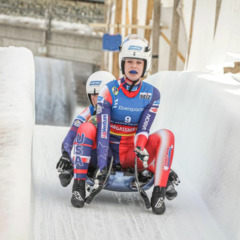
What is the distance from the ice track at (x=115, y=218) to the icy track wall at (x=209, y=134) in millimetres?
101

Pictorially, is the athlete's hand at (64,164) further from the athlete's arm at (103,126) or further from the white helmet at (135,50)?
the white helmet at (135,50)

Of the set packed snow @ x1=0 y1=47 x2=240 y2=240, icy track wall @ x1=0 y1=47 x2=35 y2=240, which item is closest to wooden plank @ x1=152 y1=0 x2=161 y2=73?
packed snow @ x1=0 y1=47 x2=240 y2=240

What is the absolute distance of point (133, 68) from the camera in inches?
119

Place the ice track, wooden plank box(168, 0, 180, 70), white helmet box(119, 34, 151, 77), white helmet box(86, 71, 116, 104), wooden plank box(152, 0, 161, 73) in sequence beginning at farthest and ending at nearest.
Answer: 1. wooden plank box(152, 0, 161, 73)
2. wooden plank box(168, 0, 180, 70)
3. white helmet box(86, 71, 116, 104)
4. white helmet box(119, 34, 151, 77)
5. the ice track

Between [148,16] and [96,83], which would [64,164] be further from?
[148,16]

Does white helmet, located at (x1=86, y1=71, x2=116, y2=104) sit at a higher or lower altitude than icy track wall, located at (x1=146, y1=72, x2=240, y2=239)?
higher

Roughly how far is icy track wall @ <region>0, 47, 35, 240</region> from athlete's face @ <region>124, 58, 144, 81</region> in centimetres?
58

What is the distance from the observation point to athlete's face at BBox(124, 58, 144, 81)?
9.92 ft

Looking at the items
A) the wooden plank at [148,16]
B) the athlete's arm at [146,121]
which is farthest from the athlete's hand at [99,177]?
the wooden plank at [148,16]

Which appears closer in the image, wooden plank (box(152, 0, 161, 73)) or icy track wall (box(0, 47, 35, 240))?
icy track wall (box(0, 47, 35, 240))

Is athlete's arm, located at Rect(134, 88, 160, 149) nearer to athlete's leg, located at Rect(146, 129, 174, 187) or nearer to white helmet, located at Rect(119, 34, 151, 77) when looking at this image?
athlete's leg, located at Rect(146, 129, 174, 187)

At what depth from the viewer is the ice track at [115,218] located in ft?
8.21

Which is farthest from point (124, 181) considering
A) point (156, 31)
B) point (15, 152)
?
point (156, 31)

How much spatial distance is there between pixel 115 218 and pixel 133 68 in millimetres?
856
